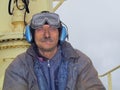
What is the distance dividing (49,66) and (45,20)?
0.28m

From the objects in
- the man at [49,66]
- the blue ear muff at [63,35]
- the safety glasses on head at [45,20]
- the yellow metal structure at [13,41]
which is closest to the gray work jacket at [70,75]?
the man at [49,66]

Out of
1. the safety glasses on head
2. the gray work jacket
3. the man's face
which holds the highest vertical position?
the safety glasses on head

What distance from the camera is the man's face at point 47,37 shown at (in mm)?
3021

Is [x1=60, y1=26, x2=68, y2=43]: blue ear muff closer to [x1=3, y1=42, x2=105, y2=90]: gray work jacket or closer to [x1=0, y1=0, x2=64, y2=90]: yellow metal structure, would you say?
[x1=3, y1=42, x2=105, y2=90]: gray work jacket

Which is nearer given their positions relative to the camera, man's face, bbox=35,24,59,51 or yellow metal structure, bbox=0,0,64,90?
man's face, bbox=35,24,59,51

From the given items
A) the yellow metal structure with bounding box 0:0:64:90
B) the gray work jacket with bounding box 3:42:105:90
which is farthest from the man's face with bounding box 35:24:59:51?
the yellow metal structure with bounding box 0:0:64:90

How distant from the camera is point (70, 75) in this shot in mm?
3045

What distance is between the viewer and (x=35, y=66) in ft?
10.1

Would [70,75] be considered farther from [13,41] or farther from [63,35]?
[13,41]

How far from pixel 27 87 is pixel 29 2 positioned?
18.2 feet


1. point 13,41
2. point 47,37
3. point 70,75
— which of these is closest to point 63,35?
point 47,37

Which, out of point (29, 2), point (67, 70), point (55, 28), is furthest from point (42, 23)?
point (29, 2)

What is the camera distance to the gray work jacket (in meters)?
3.00

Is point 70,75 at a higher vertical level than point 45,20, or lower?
lower
